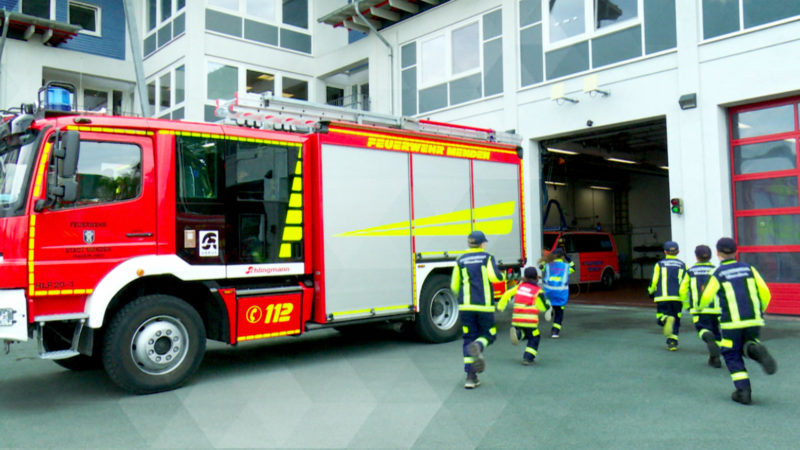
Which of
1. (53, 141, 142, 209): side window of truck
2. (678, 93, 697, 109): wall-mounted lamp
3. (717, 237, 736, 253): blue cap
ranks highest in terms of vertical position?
(678, 93, 697, 109): wall-mounted lamp

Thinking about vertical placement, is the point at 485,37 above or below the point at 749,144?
above

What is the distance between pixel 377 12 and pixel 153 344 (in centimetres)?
1389

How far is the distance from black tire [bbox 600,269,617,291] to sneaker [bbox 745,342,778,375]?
14.6 m

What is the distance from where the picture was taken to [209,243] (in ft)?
23.1

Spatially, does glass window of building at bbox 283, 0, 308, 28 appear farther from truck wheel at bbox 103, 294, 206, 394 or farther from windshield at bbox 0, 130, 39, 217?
truck wheel at bbox 103, 294, 206, 394

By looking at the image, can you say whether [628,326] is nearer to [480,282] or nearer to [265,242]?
[480,282]

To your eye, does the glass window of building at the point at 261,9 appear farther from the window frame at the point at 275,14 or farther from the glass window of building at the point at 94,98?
the glass window of building at the point at 94,98

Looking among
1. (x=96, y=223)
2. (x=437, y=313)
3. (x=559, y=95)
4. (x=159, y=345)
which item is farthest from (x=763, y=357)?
(x=559, y=95)

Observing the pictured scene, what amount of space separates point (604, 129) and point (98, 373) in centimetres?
1153

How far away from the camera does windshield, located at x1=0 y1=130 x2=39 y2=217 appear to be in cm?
607

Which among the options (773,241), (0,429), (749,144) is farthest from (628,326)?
(0,429)

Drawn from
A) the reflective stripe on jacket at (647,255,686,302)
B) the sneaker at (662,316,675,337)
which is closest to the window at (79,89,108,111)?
the reflective stripe on jacket at (647,255,686,302)

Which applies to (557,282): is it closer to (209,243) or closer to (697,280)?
(697,280)

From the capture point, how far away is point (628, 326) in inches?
433
